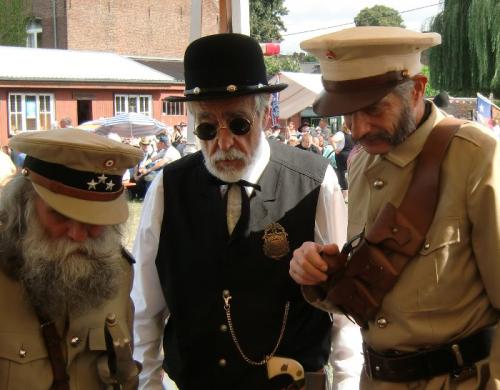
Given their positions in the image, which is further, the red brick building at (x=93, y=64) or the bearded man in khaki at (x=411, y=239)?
the red brick building at (x=93, y=64)

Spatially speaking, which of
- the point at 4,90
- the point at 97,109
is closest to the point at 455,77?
the point at 97,109

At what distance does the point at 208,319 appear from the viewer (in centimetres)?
260

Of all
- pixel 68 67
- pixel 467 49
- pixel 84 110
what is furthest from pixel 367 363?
pixel 84 110

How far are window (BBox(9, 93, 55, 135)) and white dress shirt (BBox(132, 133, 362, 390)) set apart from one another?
25213 millimetres

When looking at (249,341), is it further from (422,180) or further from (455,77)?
(455,77)

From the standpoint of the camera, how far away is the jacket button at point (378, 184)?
2318mm

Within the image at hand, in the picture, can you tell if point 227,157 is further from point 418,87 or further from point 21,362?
point 21,362

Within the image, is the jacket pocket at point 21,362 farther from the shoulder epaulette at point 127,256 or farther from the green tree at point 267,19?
the green tree at point 267,19

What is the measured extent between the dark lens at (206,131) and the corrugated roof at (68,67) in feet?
82.0

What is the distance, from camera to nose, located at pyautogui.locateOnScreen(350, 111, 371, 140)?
7.20 feet

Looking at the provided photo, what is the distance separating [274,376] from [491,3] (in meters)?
25.9

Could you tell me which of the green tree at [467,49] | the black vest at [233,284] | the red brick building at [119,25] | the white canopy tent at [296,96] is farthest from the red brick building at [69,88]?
the black vest at [233,284]

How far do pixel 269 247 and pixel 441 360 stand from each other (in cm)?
76

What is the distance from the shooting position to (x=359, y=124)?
221 centimetres
